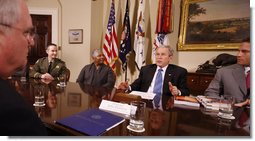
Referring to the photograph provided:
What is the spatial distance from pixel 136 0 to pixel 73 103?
3276 millimetres

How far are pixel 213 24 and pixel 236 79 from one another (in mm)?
1847

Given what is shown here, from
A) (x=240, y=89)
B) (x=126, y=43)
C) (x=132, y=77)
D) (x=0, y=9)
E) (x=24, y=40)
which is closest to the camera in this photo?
(x=0, y=9)

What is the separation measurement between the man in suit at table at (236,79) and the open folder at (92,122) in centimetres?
129

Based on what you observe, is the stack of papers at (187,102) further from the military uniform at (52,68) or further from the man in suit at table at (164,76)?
the military uniform at (52,68)

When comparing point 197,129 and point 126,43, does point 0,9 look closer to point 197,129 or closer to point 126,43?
point 197,129

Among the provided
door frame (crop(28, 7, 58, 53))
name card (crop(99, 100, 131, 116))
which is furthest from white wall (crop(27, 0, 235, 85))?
name card (crop(99, 100, 131, 116))

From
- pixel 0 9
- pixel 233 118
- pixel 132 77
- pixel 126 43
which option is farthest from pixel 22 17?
pixel 132 77

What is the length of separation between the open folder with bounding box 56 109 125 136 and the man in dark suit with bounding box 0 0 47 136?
0.72 ft

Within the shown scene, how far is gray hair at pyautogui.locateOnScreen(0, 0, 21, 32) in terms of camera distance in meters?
0.68

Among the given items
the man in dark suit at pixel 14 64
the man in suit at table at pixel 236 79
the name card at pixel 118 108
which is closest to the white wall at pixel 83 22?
the man in suit at table at pixel 236 79

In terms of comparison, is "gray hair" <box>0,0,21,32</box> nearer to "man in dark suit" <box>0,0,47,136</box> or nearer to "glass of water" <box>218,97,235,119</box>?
"man in dark suit" <box>0,0,47,136</box>

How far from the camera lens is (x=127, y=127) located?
0.95 m

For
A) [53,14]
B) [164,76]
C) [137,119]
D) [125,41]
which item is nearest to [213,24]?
[125,41]

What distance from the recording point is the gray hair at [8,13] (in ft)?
2.22
